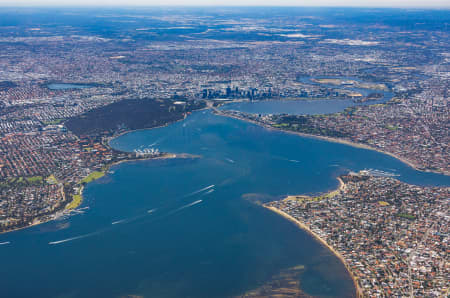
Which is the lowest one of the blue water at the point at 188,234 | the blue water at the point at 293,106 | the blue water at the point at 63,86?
the blue water at the point at 188,234

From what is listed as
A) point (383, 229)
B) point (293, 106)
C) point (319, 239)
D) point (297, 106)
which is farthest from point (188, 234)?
point (297, 106)

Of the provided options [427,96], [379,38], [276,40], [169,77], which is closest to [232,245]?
[427,96]

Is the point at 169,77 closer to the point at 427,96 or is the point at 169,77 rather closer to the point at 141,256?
the point at 427,96

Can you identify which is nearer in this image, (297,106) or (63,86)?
(297,106)

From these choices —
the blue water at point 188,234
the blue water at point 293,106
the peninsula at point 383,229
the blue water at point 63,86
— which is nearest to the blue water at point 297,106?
the blue water at point 293,106

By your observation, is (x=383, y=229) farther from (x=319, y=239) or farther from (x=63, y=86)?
(x=63, y=86)

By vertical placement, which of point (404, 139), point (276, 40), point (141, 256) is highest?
point (276, 40)

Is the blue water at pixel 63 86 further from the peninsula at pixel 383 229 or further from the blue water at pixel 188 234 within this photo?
the peninsula at pixel 383 229

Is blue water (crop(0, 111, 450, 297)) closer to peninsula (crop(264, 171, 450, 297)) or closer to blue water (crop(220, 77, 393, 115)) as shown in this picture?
peninsula (crop(264, 171, 450, 297))

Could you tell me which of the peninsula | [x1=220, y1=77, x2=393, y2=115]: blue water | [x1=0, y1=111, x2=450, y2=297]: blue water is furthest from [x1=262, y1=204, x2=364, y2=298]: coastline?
[x1=220, y1=77, x2=393, y2=115]: blue water
